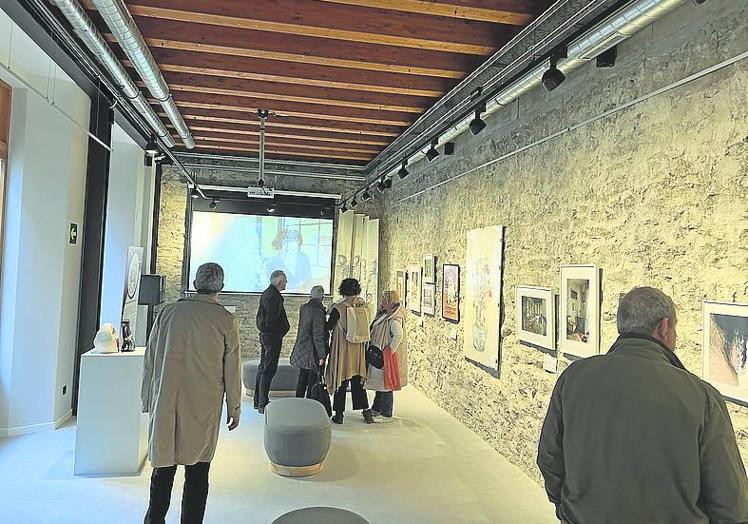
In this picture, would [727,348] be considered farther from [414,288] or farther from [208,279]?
[414,288]

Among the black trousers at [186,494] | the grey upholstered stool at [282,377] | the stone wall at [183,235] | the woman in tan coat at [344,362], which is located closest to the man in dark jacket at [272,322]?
the woman in tan coat at [344,362]

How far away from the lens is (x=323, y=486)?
15.7 feet

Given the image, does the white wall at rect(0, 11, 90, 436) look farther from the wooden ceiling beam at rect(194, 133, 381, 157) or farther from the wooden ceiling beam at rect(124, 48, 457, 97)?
the wooden ceiling beam at rect(194, 133, 381, 157)

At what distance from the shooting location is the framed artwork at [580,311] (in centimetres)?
426

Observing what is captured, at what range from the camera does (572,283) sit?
459cm

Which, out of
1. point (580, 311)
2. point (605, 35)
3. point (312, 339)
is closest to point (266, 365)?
point (312, 339)

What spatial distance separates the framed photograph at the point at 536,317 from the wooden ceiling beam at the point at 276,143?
4.70m

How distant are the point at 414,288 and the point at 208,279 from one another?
5745mm

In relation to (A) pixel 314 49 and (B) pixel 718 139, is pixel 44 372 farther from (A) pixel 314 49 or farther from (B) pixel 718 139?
(B) pixel 718 139

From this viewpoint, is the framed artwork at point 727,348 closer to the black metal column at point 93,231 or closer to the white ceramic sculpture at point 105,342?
the white ceramic sculpture at point 105,342

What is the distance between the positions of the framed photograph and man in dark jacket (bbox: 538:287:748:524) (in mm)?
2752

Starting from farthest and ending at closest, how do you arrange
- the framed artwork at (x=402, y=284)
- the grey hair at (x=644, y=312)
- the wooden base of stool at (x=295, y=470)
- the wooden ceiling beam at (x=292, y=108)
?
1. the framed artwork at (x=402, y=284)
2. the wooden ceiling beam at (x=292, y=108)
3. the wooden base of stool at (x=295, y=470)
4. the grey hair at (x=644, y=312)

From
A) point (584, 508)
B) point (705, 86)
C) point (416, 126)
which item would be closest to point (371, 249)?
point (416, 126)

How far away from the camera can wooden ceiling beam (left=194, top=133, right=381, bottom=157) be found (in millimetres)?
8906
